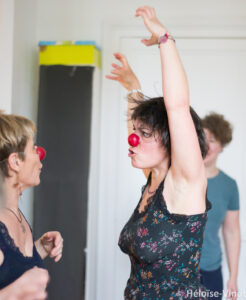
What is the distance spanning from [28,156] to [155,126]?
0.39m

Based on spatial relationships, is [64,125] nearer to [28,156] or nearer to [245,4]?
[28,156]

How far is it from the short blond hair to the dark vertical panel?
3.38 ft

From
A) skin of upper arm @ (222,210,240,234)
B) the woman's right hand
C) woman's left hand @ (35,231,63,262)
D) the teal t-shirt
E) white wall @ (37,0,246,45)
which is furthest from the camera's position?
white wall @ (37,0,246,45)

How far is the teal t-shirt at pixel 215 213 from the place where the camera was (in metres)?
1.78

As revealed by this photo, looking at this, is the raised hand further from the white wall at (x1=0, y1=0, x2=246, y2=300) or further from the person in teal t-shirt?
the white wall at (x1=0, y1=0, x2=246, y2=300)

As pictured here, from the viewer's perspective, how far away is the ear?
109 centimetres

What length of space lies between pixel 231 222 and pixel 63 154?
0.98 meters

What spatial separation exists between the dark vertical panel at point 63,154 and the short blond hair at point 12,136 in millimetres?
1031

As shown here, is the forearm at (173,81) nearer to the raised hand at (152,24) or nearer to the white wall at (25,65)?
the raised hand at (152,24)

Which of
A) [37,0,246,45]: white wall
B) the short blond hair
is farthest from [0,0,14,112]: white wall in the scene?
the short blond hair

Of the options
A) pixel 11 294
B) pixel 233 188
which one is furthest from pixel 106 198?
pixel 11 294

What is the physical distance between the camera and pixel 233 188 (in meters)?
1.88

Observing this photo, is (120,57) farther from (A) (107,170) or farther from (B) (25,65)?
(A) (107,170)

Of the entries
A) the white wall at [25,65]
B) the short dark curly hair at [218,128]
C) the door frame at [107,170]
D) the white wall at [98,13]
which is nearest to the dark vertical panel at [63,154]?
the white wall at [25,65]
